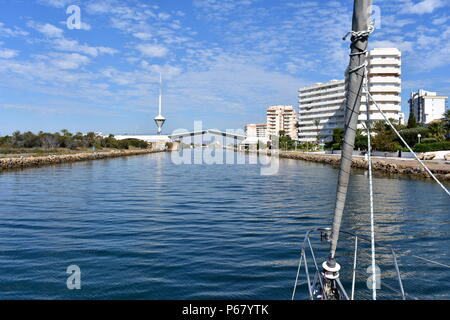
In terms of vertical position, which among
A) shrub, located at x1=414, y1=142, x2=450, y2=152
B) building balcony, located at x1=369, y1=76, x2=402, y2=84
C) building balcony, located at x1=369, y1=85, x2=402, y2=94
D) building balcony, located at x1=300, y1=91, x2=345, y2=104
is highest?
building balcony, located at x1=300, y1=91, x2=345, y2=104

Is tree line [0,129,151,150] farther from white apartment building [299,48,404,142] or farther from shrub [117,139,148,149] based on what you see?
white apartment building [299,48,404,142]

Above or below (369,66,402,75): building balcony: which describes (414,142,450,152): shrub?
below

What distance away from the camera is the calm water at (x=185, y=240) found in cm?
845

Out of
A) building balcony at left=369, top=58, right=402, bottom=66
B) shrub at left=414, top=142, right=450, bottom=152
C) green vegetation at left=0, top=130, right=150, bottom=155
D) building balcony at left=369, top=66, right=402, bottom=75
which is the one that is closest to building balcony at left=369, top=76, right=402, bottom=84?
building balcony at left=369, top=66, right=402, bottom=75

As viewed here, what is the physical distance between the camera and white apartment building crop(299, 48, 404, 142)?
97.0 metres

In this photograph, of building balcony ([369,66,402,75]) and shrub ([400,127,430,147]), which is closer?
shrub ([400,127,430,147])

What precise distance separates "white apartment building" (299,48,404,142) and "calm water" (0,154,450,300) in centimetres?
6232

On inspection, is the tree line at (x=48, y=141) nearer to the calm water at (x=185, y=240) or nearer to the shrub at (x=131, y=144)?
the shrub at (x=131, y=144)

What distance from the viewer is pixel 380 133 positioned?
6856 cm

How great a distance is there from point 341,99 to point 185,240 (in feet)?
413

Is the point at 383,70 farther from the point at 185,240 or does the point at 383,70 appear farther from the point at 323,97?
the point at 185,240

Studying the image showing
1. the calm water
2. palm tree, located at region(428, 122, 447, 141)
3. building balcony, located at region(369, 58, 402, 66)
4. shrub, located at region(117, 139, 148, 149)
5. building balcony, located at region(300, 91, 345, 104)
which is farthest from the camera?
shrub, located at region(117, 139, 148, 149)

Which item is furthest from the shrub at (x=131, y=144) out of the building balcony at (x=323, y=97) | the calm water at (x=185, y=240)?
the calm water at (x=185, y=240)
